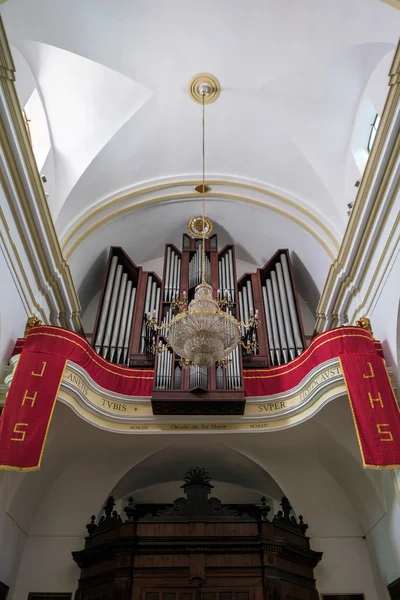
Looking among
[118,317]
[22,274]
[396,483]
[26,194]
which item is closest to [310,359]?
[396,483]

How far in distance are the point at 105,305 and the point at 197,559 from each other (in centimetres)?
487

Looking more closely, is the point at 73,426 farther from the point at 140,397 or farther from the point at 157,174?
the point at 157,174

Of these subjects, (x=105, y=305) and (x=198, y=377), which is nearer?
(x=198, y=377)

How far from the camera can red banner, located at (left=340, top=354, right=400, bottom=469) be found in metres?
5.46

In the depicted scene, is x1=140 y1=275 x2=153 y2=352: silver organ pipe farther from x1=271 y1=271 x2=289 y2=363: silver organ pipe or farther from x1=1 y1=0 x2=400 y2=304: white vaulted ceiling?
x1=271 y1=271 x2=289 y2=363: silver organ pipe

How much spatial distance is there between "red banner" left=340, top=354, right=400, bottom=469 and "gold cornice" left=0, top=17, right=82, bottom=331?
4714 millimetres

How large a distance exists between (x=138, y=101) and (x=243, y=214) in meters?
3.38

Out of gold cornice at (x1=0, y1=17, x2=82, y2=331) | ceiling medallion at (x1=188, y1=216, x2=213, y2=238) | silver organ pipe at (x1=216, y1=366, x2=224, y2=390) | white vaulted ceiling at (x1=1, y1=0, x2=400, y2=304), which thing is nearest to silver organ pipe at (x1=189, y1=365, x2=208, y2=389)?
silver organ pipe at (x1=216, y1=366, x2=224, y2=390)

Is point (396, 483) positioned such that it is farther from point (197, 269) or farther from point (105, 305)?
point (105, 305)

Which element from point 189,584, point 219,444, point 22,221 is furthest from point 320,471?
point 22,221

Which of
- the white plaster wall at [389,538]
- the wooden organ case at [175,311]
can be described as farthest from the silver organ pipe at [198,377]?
the white plaster wall at [389,538]

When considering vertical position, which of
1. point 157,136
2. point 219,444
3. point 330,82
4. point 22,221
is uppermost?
point 157,136

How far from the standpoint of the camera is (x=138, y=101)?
336 inches

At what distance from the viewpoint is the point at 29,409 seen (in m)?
5.63
